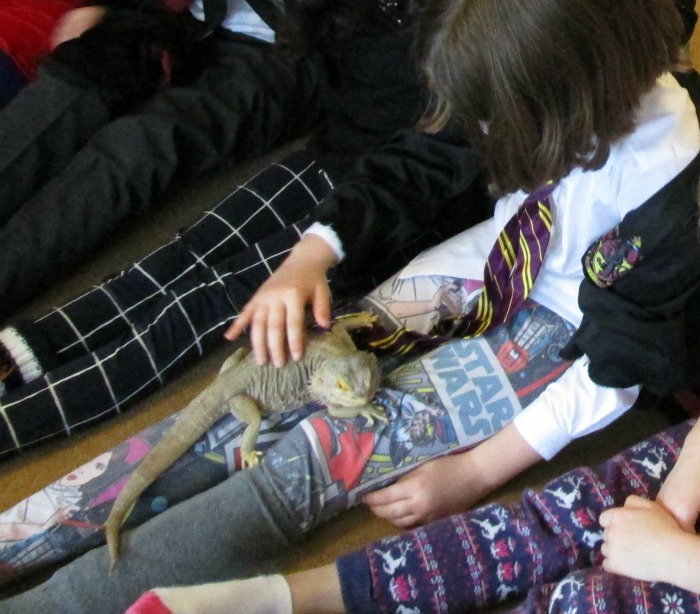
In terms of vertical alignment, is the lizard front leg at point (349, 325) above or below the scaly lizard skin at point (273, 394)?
above

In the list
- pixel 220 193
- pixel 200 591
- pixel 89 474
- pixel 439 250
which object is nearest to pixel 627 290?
pixel 439 250

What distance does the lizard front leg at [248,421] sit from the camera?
94 cm

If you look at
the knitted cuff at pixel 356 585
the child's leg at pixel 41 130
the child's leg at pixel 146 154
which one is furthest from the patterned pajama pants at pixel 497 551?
the child's leg at pixel 41 130

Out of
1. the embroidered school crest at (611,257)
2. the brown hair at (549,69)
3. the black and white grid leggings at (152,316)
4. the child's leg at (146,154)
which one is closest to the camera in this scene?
the brown hair at (549,69)

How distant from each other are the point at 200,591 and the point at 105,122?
30.0 inches

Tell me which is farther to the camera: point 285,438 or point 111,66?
point 111,66

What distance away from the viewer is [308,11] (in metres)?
1.07

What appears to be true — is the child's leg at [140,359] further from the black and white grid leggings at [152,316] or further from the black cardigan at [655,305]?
the black cardigan at [655,305]

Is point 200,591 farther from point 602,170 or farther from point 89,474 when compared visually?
point 602,170

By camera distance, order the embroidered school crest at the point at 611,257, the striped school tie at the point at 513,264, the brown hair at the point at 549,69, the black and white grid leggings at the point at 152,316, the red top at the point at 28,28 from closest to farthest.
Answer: the brown hair at the point at 549,69, the embroidered school crest at the point at 611,257, the striped school tie at the point at 513,264, the black and white grid leggings at the point at 152,316, the red top at the point at 28,28

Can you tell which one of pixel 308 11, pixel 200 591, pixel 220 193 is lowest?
pixel 200 591

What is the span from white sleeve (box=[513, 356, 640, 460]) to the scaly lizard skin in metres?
0.18

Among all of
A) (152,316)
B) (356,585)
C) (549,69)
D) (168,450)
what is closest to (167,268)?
(152,316)

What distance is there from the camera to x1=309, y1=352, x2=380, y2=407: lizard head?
908 millimetres
